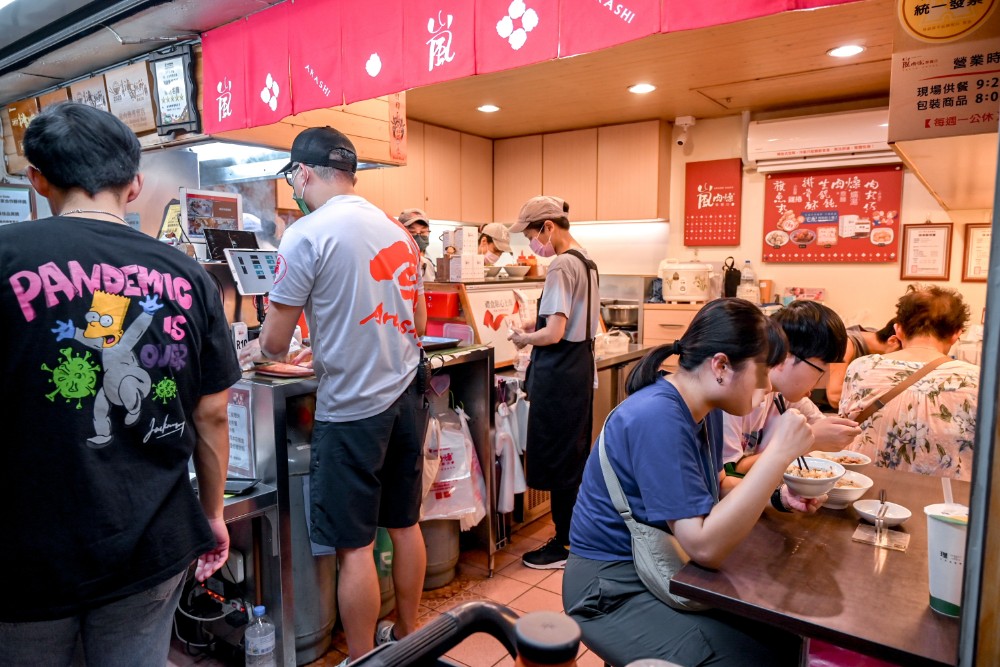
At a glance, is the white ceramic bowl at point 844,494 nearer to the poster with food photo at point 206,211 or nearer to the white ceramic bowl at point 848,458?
the white ceramic bowl at point 848,458

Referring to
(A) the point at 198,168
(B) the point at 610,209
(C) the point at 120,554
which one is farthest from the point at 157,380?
(B) the point at 610,209

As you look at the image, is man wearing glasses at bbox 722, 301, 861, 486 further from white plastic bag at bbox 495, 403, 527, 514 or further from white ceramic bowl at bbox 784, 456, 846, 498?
white plastic bag at bbox 495, 403, 527, 514

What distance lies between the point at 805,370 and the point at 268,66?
8.38 ft

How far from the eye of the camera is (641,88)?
471 centimetres

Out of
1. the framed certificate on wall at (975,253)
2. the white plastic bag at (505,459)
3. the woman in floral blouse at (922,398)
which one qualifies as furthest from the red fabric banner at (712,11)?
the framed certificate on wall at (975,253)

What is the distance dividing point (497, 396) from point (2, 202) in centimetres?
339

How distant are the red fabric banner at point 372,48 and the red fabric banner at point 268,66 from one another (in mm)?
399

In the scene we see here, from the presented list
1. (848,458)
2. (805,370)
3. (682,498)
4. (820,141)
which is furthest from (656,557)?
(820,141)

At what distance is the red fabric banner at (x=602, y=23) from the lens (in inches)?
69.7

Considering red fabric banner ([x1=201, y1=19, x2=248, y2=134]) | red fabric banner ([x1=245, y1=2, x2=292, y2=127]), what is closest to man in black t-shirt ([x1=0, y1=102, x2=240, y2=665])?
red fabric banner ([x1=245, y1=2, x2=292, y2=127])

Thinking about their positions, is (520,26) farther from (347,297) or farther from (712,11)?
(347,297)

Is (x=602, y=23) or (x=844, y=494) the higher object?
(x=602, y=23)

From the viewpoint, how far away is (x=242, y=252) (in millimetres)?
2398

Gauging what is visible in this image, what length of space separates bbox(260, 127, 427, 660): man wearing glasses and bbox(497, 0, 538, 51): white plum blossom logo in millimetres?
640
